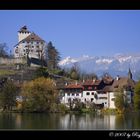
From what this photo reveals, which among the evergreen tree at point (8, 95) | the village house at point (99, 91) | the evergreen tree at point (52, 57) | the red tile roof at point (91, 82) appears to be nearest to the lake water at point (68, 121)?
the evergreen tree at point (8, 95)

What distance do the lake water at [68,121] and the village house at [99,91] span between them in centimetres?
24

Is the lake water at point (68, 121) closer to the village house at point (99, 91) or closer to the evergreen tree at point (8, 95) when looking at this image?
the evergreen tree at point (8, 95)

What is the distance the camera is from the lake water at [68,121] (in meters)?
4.23

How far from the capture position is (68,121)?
15.1 ft

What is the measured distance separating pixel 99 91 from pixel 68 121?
93 centimetres

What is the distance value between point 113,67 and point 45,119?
3.22 ft

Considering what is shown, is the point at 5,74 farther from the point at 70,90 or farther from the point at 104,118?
the point at 104,118

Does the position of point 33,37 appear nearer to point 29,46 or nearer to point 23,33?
point 23,33

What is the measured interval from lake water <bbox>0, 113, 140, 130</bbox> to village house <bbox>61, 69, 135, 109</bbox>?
244 mm

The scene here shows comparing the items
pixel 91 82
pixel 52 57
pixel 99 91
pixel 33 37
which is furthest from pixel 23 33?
pixel 99 91

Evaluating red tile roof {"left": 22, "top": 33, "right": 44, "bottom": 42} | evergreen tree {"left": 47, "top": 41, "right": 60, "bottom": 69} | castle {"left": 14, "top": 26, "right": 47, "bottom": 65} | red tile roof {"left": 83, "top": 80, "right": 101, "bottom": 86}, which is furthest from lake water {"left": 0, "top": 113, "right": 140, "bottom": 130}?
red tile roof {"left": 22, "top": 33, "right": 44, "bottom": 42}

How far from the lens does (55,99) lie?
5.11 m
